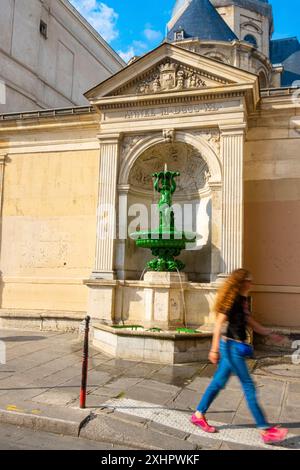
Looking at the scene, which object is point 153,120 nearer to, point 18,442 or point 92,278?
point 92,278

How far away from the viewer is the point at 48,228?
41.3 feet

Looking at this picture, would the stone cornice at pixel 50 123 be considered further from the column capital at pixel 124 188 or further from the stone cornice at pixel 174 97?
the column capital at pixel 124 188

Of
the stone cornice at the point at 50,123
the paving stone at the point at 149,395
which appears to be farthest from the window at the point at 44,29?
the paving stone at the point at 149,395

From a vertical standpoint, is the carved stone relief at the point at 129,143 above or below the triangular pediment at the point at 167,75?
below

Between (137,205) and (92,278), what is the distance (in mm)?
2457

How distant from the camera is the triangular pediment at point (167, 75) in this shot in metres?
10.6

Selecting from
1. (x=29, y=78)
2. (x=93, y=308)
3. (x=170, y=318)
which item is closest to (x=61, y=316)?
(x=93, y=308)

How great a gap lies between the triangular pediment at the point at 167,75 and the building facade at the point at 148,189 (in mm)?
27

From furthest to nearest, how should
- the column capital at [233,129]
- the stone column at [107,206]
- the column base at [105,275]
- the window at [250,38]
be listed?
the window at [250,38] < the stone column at [107,206] < the column base at [105,275] < the column capital at [233,129]

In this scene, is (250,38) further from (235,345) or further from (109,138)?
(235,345)

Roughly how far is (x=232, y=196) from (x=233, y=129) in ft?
5.38

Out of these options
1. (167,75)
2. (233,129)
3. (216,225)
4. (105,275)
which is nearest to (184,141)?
(233,129)

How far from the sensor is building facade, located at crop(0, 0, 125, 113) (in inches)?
774

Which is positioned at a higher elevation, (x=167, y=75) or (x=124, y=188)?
(x=167, y=75)
